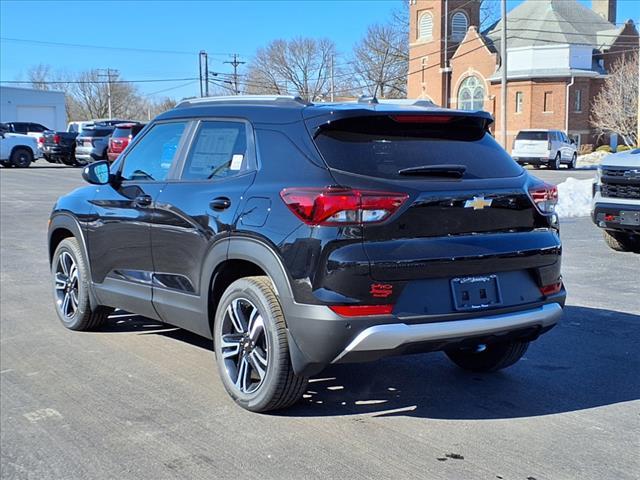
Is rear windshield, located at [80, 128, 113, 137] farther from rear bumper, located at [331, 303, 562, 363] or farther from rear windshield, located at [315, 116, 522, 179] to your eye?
rear bumper, located at [331, 303, 562, 363]

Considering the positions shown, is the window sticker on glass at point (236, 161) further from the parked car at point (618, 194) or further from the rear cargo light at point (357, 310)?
the parked car at point (618, 194)

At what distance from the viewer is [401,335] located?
4.14m

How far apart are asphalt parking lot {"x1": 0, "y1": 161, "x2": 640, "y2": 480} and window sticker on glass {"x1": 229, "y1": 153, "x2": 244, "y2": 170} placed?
150 cm

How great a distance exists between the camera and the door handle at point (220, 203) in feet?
15.7

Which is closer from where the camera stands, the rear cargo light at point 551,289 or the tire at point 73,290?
the rear cargo light at point 551,289

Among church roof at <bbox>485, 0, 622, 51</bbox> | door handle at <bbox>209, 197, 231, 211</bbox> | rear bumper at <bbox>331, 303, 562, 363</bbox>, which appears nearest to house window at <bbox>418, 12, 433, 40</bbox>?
church roof at <bbox>485, 0, 622, 51</bbox>

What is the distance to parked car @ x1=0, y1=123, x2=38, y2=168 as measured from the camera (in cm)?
3256

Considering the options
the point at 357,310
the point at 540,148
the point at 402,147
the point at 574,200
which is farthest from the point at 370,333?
the point at 540,148

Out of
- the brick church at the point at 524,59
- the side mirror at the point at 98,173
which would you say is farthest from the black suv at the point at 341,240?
the brick church at the point at 524,59

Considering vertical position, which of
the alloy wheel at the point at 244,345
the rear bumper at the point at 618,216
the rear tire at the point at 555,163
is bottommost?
the alloy wheel at the point at 244,345

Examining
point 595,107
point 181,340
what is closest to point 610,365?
point 181,340

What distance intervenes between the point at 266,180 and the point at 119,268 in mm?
2006

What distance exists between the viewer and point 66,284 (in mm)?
6859

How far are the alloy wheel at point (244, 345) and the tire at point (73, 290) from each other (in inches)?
81.3
